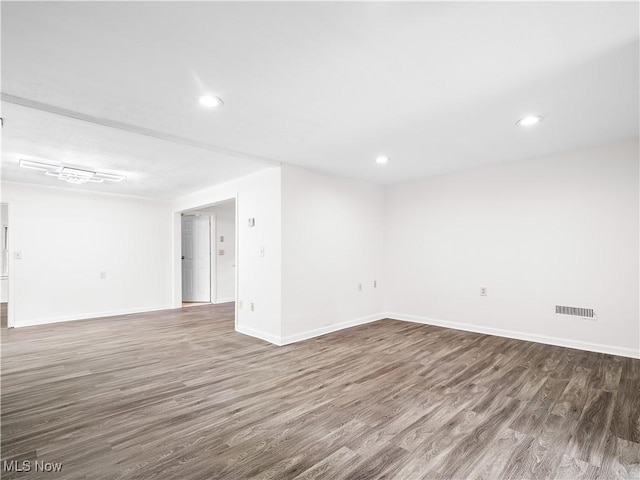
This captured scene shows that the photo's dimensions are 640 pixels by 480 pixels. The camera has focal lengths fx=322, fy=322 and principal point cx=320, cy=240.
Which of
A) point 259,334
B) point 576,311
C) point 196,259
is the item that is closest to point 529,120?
point 576,311

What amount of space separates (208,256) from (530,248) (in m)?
6.40

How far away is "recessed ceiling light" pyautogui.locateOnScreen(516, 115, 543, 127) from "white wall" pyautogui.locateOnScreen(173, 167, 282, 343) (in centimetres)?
269

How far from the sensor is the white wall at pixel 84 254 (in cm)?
526

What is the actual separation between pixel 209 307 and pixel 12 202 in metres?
3.74

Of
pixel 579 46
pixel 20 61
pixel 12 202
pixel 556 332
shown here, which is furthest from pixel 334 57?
pixel 12 202

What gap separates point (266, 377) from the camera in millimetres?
3047

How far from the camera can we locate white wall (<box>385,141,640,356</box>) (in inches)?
142

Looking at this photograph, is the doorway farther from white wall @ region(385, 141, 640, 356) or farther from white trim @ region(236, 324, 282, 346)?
white wall @ region(385, 141, 640, 356)

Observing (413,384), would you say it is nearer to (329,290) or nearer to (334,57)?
(329,290)

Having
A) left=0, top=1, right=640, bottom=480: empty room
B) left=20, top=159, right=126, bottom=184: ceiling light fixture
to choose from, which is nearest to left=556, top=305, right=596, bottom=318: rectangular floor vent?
A: left=0, top=1, right=640, bottom=480: empty room

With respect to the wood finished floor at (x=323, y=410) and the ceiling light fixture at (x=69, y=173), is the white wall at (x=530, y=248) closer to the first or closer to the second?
→ the wood finished floor at (x=323, y=410)

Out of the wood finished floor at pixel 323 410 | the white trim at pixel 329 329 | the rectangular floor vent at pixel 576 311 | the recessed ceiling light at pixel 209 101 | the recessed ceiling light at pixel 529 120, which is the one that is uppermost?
the recessed ceiling light at pixel 529 120

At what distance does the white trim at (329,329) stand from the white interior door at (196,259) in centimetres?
398

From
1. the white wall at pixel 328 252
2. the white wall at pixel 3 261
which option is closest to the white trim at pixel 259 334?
the white wall at pixel 328 252
